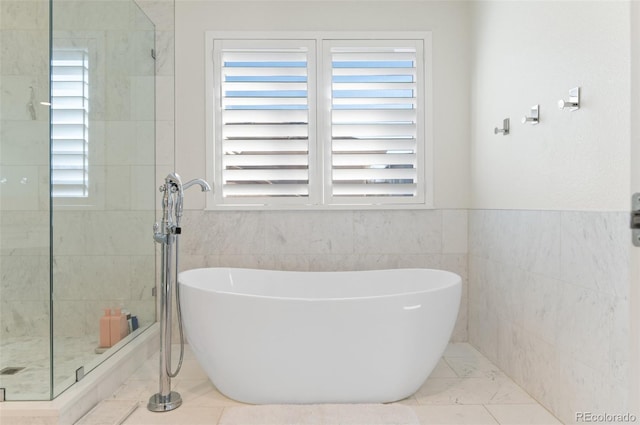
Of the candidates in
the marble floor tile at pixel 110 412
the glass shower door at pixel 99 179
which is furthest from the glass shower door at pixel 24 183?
the marble floor tile at pixel 110 412

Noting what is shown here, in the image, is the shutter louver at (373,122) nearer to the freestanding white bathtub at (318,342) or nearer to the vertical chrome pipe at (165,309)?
the freestanding white bathtub at (318,342)

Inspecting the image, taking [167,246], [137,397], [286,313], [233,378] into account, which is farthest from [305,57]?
[137,397]

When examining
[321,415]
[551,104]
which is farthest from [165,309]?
[551,104]

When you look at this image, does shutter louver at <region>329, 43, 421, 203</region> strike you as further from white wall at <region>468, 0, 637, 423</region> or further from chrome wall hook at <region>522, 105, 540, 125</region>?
chrome wall hook at <region>522, 105, 540, 125</region>

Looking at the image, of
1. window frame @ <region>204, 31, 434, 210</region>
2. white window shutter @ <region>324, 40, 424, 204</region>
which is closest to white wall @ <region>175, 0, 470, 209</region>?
window frame @ <region>204, 31, 434, 210</region>

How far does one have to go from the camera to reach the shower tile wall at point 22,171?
7.88 feet

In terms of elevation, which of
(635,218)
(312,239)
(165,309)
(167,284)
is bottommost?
(165,309)

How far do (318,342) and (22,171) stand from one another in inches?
72.1

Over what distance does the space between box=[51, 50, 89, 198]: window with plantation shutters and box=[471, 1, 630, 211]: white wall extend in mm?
2206

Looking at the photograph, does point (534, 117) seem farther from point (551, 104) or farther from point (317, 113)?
point (317, 113)

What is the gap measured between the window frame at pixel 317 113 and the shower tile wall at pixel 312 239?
55mm

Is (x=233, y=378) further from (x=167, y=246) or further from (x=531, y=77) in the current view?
(x=531, y=77)

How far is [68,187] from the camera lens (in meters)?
2.18

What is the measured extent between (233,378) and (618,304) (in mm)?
1614
